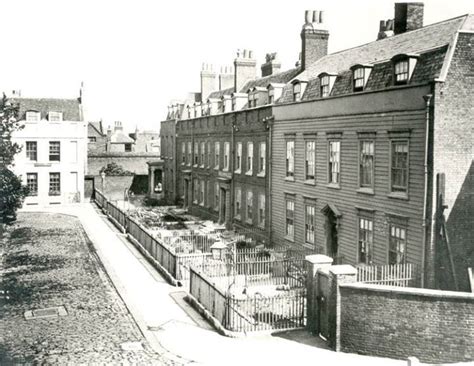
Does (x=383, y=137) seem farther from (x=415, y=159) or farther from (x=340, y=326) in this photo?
(x=340, y=326)

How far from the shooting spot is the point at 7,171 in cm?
3159

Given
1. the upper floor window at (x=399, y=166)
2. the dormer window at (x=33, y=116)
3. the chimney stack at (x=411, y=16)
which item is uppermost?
the chimney stack at (x=411, y=16)

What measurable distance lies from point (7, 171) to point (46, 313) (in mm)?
16715

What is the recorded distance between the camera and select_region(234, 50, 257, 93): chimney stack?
41.3m

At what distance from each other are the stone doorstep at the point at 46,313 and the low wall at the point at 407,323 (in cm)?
954

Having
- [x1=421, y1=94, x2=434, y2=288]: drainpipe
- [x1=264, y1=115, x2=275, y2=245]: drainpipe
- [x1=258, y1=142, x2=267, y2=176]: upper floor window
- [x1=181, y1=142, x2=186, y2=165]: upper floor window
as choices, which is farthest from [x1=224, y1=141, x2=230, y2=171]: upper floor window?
[x1=421, y1=94, x2=434, y2=288]: drainpipe

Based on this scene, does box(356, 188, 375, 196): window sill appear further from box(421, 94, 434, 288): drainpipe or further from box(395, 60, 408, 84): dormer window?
box(395, 60, 408, 84): dormer window

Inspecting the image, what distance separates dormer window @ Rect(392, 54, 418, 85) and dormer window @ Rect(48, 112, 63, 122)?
40.8 m

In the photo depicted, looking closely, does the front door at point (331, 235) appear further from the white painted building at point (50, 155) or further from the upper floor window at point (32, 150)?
the upper floor window at point (32, 150)

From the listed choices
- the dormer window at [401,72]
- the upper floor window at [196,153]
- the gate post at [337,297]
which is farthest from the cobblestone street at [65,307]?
the upper floor window at [196,153]

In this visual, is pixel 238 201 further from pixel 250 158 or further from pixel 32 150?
pixel 32 150

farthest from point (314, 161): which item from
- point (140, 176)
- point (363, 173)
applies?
point (140, 176)

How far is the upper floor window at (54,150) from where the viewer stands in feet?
168

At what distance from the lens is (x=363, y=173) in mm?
20406
